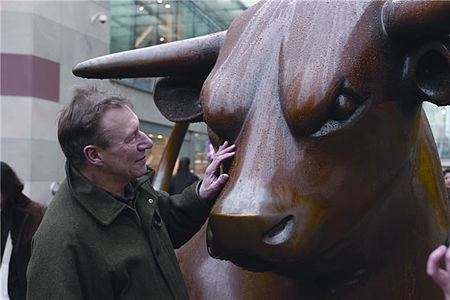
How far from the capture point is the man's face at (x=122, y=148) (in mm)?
1645

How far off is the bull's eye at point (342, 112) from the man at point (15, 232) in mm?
2441

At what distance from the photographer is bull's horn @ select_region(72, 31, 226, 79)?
174 cm

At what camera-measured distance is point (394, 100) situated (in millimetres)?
1355

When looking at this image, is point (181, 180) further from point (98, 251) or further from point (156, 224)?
point (98, 251)

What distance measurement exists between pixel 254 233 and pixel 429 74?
2.24 feet

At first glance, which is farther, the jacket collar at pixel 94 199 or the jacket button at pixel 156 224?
the jacket button at pixel 156 224

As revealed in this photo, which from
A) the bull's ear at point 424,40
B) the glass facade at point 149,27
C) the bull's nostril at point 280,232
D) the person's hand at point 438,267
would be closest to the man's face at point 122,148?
the bull's nostril at point 280,232

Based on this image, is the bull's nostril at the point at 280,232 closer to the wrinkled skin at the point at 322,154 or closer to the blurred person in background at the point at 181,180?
the wrinkled skin at the point at 322,154

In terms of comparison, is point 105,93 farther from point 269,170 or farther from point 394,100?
point 394,100

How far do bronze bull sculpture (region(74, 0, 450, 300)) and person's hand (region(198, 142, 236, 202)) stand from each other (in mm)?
39

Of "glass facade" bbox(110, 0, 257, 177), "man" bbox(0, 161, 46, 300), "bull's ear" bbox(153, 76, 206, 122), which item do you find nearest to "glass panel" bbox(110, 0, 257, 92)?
"glass facade" bbox(110, 0, 257, 177)

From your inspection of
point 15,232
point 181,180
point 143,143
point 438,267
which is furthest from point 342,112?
point 181,180

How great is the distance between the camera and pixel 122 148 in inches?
65.1

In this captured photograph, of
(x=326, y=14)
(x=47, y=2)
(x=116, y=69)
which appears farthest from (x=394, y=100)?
(x=47, y=2)
